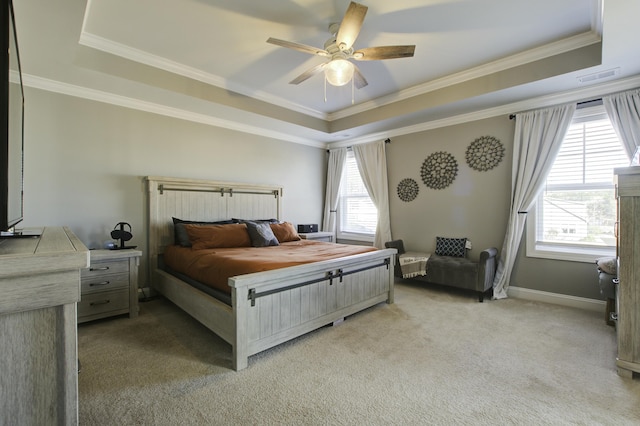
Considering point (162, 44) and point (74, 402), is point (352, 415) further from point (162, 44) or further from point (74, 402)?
point (162, 44)

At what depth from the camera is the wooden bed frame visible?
2.22 meters

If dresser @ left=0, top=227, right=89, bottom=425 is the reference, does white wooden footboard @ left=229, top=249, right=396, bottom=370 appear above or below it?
below

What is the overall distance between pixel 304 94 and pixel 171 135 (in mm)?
1925

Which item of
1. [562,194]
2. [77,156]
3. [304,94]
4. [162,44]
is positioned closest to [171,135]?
[77,156]

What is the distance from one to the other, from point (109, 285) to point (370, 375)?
2705mm

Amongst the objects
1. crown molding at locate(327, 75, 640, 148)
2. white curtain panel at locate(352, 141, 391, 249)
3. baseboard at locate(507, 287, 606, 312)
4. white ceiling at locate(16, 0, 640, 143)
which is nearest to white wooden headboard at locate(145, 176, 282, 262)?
white ceiling at locate(16, 0, 640, 143)

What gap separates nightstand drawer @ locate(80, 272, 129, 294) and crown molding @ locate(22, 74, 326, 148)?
207 cm

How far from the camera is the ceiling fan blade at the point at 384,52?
2.41 meters

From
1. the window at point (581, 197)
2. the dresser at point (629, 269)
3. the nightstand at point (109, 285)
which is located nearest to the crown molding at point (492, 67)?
the window at point (581, 197)

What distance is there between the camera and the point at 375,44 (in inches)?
116

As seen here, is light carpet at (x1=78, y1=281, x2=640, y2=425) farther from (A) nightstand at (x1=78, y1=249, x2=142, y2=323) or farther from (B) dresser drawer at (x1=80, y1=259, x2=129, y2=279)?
(B) dresser drawer at (x1=80, y1=259, x2=129, y2=279)

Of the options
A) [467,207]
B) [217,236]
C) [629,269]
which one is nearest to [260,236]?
[217,236]

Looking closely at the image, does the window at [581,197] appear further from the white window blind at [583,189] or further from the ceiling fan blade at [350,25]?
the ceiling fan blade at [350,25]

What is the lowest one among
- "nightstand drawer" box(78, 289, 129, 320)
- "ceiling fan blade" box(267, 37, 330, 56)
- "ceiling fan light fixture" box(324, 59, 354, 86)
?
"nightstand drawer" box(78, 289, 129, 320)
